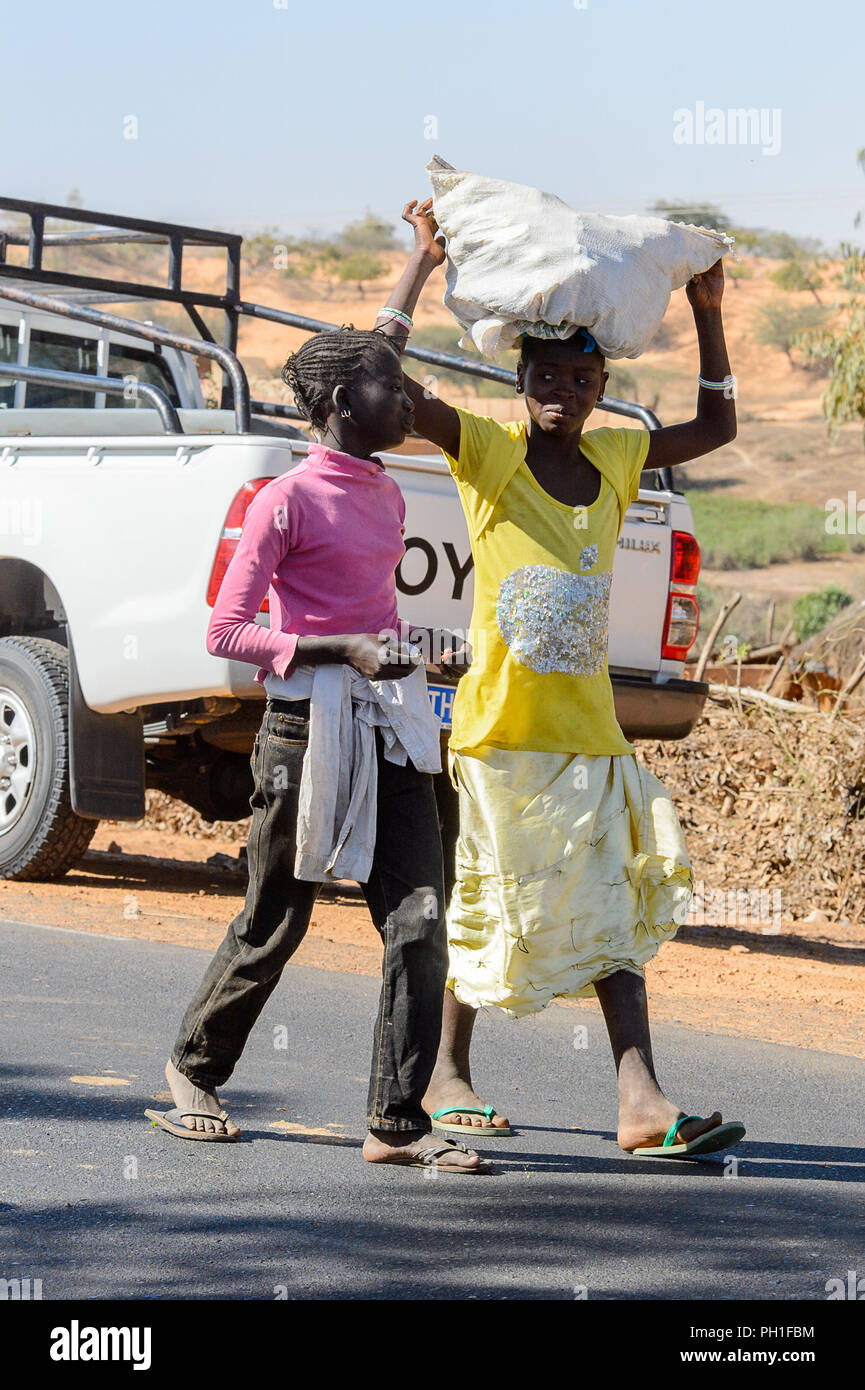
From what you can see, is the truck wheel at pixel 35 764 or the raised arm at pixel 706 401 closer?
the raised arm at pixel 706 401

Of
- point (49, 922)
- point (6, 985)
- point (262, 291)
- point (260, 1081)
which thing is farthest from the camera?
point (262, 291)

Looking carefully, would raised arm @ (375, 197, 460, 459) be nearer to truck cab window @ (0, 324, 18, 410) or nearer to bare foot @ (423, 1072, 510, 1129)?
bare foot @ (423, 1072, 510, 1129)

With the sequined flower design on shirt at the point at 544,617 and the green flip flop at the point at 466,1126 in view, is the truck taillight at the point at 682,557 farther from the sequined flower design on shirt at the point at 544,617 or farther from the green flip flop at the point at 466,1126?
the green flip flop at the point at 466,1126

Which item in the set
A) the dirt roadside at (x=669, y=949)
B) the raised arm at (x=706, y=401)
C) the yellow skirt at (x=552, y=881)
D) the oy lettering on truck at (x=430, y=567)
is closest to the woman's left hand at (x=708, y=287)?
the raised arm at (x=706, y=401)

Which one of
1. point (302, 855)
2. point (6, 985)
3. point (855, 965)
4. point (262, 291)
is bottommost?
point (855, 965)

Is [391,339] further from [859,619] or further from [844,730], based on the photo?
[859,619]

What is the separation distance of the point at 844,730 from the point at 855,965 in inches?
91.8

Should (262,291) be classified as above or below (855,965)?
above

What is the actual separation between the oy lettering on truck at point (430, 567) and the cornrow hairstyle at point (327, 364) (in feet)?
9.83

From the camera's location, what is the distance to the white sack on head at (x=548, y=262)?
13.4ft

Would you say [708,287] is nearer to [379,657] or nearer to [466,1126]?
[379,657]

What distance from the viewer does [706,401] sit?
4.56m

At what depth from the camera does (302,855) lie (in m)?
3.92
